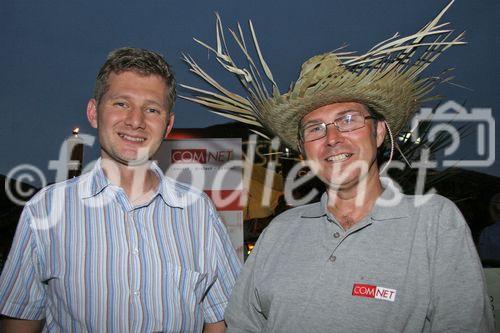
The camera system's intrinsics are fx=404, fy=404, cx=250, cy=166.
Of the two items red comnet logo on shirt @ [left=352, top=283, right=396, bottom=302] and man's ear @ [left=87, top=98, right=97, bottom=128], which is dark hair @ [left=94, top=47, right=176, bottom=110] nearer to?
man's ear @ [left=87, top=98, right=97, bottom=128]

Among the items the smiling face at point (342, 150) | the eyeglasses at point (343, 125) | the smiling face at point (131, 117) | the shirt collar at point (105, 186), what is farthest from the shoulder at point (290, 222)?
the smiling face at point (131, 117)

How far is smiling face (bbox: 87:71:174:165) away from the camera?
1.97 meters

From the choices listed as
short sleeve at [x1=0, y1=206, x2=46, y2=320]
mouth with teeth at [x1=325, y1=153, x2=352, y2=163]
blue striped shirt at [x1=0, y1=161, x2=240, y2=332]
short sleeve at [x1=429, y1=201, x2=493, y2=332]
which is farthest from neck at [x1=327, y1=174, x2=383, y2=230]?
short sleeve at [x1=0, y1=206, x2=46, y2=320]

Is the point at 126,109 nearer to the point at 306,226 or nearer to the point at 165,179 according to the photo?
the point at 165,179

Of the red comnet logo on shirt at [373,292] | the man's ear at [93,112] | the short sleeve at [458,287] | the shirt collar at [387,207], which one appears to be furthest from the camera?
the man's ear at [93,112]

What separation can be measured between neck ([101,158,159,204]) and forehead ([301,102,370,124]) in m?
0.95

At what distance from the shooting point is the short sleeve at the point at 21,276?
1.89 metres

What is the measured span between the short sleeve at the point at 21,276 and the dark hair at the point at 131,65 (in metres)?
0.72

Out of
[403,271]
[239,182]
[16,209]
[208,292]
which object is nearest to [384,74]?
[403,271]

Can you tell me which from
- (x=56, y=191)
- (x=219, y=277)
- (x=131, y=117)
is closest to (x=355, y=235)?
(x=219, y=277)

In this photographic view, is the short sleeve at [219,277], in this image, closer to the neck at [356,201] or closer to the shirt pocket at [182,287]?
the shirt pocket at [182,287]

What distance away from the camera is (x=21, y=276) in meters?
1.90

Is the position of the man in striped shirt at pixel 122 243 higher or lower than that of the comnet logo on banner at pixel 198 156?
lower

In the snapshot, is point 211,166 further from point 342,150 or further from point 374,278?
point 374,278
